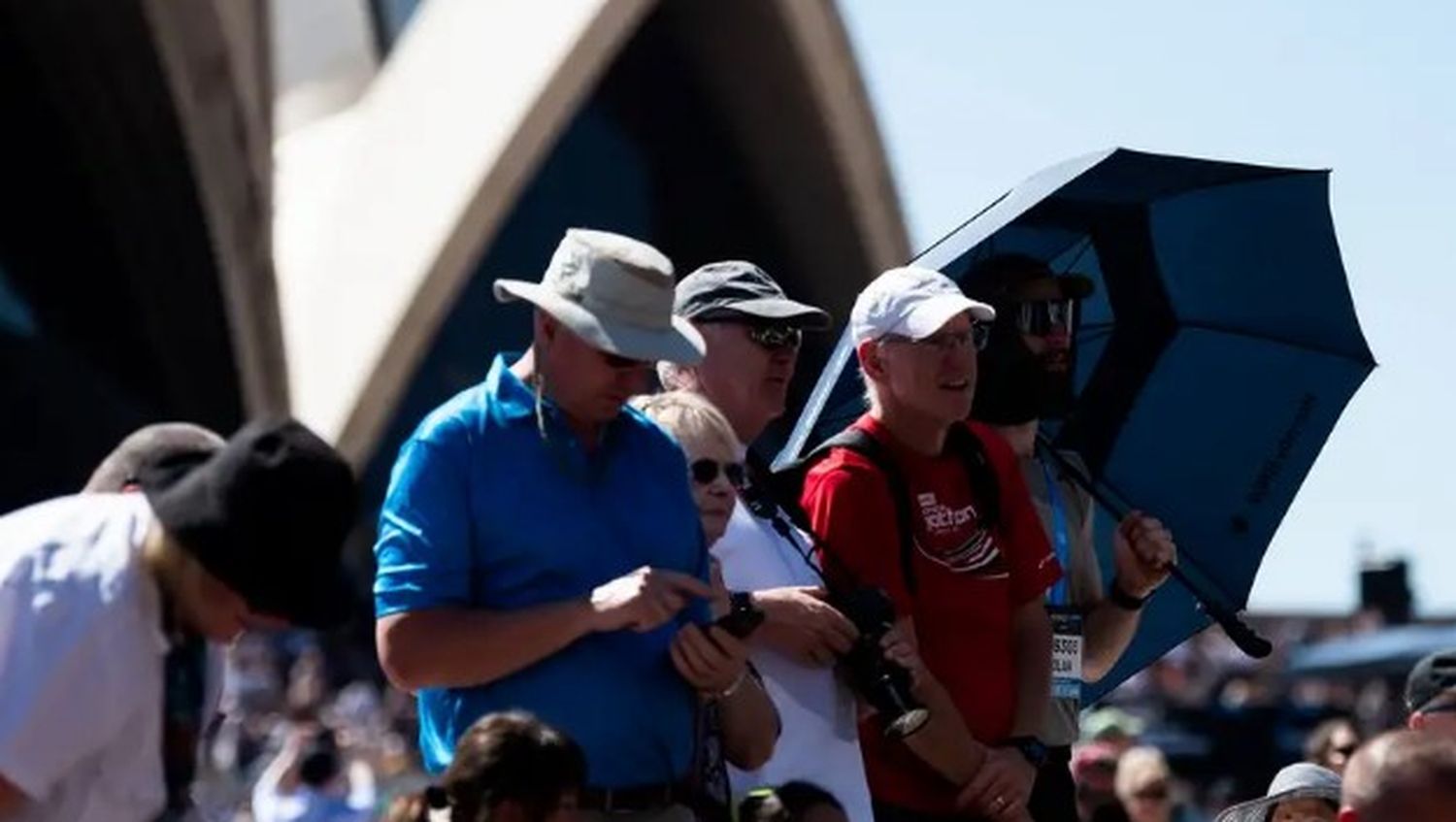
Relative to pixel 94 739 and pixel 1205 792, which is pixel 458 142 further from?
pixel 94 739

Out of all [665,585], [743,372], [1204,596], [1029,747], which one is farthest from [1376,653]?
[665,585]

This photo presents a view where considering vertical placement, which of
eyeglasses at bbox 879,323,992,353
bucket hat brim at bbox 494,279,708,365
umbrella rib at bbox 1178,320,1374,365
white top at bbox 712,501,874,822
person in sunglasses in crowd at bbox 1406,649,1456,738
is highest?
bucket hat brim at bbox 494,279,708,365

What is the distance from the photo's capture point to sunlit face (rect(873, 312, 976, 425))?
7.03 meters

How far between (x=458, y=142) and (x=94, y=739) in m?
27.6

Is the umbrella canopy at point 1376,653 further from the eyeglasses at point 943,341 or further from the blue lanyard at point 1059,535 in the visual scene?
the eyeglasses at point 943,341

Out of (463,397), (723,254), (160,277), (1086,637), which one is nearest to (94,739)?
(463,397)

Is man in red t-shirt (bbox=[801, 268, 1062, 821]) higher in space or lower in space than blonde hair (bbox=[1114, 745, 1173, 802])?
higher

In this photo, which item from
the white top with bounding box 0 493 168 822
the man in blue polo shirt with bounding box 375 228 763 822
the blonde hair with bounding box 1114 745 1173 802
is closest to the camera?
the white top with bounding box 0 493 168 822

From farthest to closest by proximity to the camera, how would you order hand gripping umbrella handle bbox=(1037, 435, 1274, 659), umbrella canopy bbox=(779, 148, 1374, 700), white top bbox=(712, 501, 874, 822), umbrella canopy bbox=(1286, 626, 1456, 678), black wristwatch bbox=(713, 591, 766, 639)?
umbrella canopy bbox=(1286, 626, 1456, 678)
umbrella canopy bbox=(779, 148, 1374, 700)
hand gripping umbrella handle bbox=(1037, 435, 1274, 659)
white top bbox=(712, 501, 874, 822)
black wristwatch bbox=(713, 591, 766, 639)

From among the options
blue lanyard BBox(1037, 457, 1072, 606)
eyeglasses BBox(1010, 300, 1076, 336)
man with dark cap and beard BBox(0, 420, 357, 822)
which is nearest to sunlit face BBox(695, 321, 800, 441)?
eyeglasses BBox(1010, 300, 1076, 336)

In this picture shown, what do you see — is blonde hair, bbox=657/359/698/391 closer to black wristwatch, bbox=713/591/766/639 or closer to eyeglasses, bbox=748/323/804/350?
eyeglasses, bbox=748/323/804/350

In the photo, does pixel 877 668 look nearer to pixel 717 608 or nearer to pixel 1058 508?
pixel 717 608

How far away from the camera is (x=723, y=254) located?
120 feet

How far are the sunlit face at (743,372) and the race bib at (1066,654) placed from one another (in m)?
0.76
